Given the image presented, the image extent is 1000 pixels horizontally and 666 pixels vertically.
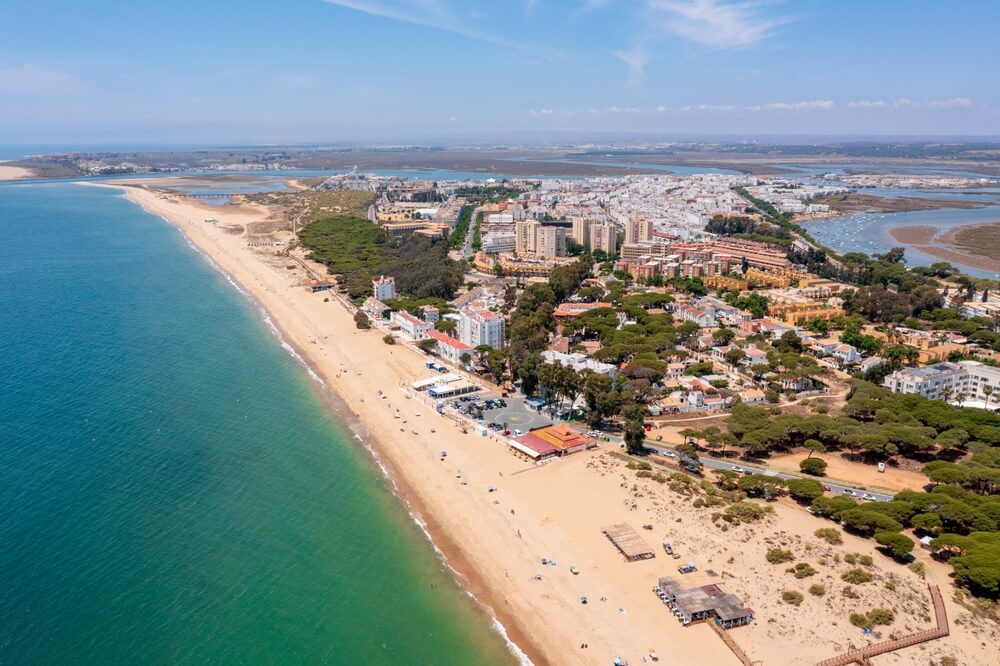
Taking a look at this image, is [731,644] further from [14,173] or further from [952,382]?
[14,173]

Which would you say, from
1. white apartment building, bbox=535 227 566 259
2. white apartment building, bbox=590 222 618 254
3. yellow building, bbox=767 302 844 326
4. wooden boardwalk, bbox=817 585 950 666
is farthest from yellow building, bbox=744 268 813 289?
wooden boardwalk, bbox=817 585 950 666

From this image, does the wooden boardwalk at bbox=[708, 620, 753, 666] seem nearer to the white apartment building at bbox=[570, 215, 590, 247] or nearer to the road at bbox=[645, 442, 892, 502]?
the road at bbox=[645, 442, 892, 502]

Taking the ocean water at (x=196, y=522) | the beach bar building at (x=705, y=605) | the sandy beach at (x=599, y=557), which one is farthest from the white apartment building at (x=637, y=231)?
the beach bar building at (x=705, y=605)

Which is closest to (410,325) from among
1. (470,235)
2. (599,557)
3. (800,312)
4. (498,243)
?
(599,557)

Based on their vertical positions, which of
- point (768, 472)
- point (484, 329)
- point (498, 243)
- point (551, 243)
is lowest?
point (768, 472)

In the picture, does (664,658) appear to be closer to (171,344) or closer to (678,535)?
(678,535)

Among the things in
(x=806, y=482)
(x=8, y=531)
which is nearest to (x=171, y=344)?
(x=8, y=531)
